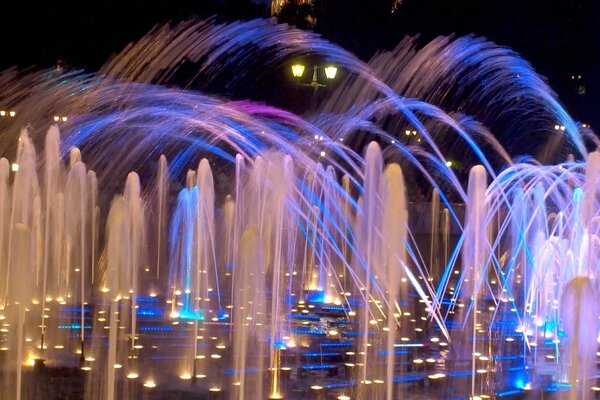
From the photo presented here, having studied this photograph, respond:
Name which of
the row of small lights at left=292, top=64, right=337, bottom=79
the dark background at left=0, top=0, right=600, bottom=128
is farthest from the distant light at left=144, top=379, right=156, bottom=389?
the dark background at left=0, top=0, right=600, bottom=128

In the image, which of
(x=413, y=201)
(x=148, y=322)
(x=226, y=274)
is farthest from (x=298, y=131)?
(x=148, y=322)

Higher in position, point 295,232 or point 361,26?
point 361,26

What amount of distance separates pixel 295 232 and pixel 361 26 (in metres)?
16.0

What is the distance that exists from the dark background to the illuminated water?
730 mm

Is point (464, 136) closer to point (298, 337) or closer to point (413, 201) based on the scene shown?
point (413, 201)

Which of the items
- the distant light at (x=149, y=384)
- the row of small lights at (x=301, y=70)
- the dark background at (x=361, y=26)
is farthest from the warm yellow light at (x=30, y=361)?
the dark background at (x=361, y=26)

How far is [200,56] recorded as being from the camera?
115 feet

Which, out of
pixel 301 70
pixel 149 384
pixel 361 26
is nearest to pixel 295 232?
pixel 301 70

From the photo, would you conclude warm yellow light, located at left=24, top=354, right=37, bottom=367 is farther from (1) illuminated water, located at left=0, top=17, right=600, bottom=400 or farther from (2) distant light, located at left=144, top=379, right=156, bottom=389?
(2) distant light, located at left=144, top=379, right=156, bottom=389

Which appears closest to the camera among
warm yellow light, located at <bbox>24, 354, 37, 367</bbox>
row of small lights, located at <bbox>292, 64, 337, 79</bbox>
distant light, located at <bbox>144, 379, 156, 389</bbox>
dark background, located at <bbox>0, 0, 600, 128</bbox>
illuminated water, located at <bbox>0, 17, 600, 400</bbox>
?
distant light, located at <bbox>144, 379, 156, 389</bbox>

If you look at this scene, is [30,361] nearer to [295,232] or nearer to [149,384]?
[149,384]

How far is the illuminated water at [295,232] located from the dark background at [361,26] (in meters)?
0.73

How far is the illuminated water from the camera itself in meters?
10.4

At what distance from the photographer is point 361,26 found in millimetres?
37094
